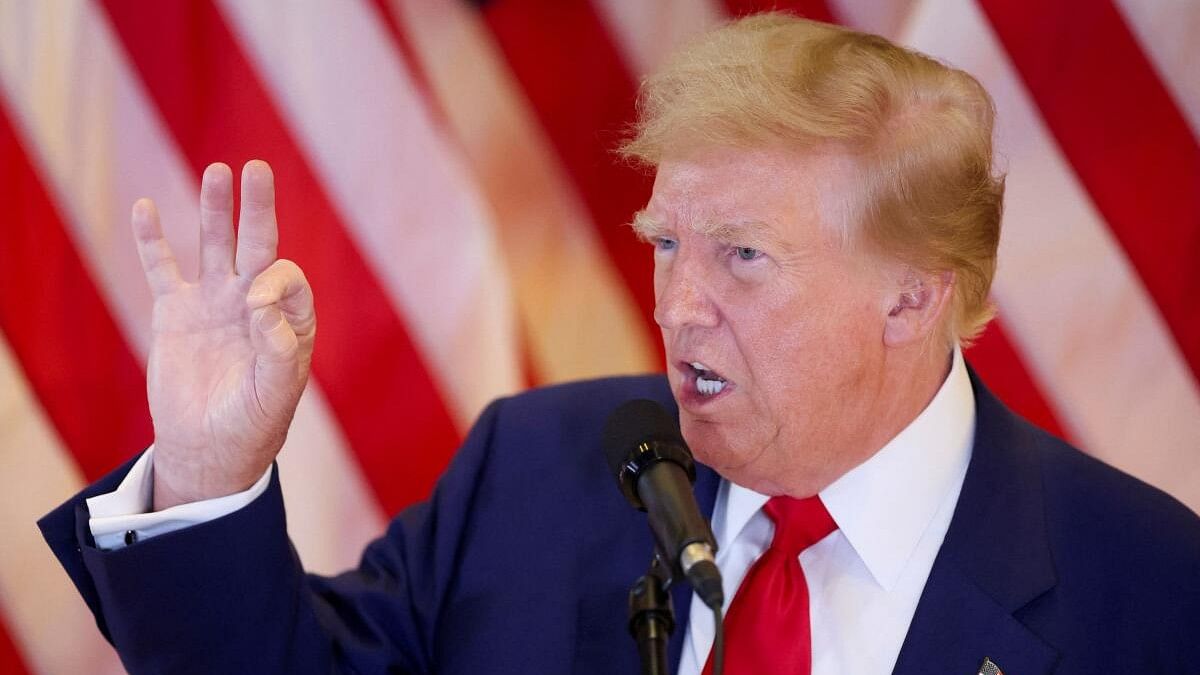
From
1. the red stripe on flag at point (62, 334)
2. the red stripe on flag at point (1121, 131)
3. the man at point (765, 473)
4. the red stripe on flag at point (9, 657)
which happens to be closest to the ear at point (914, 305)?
the man at point (765, 473)

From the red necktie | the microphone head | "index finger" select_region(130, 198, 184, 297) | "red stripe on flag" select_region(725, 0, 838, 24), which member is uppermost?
"index finger" select_region(130, 198, 184, 297)

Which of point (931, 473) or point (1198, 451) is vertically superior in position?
point (931, 473)

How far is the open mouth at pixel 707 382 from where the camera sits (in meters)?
1.60

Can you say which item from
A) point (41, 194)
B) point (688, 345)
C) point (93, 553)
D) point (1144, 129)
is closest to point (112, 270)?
point (41, 194)

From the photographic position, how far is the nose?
156 cm

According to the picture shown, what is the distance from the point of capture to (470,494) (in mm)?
1844

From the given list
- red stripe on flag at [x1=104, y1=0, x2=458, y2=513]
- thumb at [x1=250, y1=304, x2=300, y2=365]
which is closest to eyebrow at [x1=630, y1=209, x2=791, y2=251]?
thumb at [x1=250, y1=304, x2=300, y2=365]

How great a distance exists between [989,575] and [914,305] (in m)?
0.35

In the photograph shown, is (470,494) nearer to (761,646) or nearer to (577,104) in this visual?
(761,646)

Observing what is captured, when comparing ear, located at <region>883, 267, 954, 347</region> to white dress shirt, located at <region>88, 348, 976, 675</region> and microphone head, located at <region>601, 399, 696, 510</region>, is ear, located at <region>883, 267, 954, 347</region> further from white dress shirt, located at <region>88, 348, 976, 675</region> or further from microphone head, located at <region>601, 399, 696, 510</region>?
microphone head, located at <region>601, 399, 696, 510</region>

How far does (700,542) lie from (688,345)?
450 millimetres

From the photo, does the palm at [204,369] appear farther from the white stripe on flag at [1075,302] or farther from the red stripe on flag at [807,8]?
the white stripe on flag at [1075,302]

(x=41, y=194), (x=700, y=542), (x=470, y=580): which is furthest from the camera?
(x=41, y=194)

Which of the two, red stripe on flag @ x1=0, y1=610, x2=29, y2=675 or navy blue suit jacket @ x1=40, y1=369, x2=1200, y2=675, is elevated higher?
red stripe on flag @ x1=0, y1=610, x2=29, y2=675
